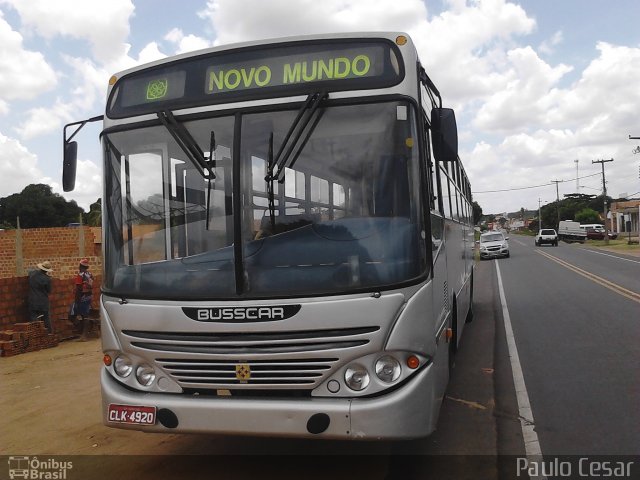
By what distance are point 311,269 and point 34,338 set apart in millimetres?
8672

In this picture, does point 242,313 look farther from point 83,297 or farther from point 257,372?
point 83,297

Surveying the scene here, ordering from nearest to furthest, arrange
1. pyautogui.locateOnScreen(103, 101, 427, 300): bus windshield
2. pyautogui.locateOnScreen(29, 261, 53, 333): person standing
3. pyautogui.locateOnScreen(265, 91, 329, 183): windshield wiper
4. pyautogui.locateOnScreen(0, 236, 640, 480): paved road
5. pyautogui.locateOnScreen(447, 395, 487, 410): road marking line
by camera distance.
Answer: pyautogui.locateOnScreen(103, 101, 427, 300): bus windshield → pyautogui.locateOnScreen(265, 91, 329, 183): windshield wiper → pyautogui.locateOnScreen(0, 236, 640, 480): paved road → pyautogui.locateOnScreen(447, 395, 487, 410): road marking line → pyautogui.locateOnScreen(29, 261, 53, 333): person standing

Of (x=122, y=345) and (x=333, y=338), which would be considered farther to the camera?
(x=122, y=345)

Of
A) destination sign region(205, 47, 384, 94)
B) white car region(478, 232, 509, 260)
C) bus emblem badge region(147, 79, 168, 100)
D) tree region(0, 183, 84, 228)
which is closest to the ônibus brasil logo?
bus emblem badge region(147, 79, 168, 100)

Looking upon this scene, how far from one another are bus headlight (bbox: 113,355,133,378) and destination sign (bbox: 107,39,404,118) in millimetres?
1813

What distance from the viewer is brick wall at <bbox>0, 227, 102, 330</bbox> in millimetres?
11273

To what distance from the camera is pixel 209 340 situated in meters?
3.95

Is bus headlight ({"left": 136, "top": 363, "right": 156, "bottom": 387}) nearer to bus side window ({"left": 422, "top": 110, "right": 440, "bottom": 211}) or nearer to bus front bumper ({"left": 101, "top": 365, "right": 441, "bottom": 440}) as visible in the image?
bus front bumper ({"left": 101, "top": 365, "right": 441, "bottom": 440})

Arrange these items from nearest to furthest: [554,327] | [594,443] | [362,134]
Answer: [362,134], [594,443], [554,327]

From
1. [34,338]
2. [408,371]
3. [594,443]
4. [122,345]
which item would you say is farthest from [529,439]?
[34,338]

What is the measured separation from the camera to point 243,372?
12.7ft

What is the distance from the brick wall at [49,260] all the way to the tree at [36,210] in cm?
4574

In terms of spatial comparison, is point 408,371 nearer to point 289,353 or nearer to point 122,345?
point 289,353

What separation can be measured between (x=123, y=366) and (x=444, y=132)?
2.88m
